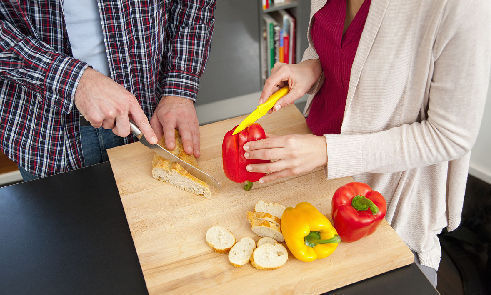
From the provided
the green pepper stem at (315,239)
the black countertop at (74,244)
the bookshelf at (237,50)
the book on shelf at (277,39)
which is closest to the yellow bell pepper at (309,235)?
the green pepper stem at (315,239)

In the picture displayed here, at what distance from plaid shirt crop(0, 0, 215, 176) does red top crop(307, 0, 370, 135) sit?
472 millimetres

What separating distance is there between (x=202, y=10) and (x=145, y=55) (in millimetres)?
294

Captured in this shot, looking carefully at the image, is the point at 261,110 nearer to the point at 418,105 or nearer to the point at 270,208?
the point at 270,208

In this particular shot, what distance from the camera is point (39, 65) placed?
4.01 ft

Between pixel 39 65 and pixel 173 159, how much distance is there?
18.6 inches

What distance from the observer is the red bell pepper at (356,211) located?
1016 mm

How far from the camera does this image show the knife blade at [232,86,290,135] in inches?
46.0

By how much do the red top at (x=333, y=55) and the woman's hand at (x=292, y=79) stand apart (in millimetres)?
39

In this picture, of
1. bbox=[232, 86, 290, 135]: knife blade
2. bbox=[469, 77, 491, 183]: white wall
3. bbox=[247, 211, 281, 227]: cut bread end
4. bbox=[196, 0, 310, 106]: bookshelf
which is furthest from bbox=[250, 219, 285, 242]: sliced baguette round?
bbox=[196, 0, 310, 106]: bookshelf

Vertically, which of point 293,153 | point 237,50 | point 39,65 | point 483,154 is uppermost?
point 39,65

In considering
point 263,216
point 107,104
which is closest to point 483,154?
point 263,216

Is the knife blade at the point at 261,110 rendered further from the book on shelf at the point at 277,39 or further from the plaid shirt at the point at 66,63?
the book on shelf at the point at 277,39

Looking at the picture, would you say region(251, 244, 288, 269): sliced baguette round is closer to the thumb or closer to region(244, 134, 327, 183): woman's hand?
region(244, 134, 327, 183): woman's hand

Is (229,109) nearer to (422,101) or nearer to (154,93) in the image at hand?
(154,93)
